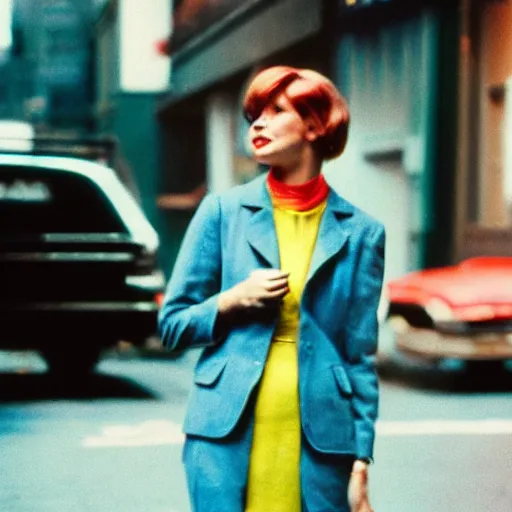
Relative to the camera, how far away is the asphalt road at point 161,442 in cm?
639

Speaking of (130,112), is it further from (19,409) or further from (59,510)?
(59,510)

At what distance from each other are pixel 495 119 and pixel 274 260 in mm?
13717

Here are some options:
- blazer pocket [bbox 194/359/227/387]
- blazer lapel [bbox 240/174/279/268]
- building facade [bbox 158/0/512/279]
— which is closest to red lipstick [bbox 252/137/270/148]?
blazer lapel [bbox 240/174/279/268]

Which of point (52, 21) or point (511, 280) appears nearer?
point (511, 280)

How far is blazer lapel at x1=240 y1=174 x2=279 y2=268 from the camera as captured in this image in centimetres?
283

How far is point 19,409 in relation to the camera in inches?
373

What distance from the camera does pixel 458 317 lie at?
10109mm

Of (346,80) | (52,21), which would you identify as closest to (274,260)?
(346,80)

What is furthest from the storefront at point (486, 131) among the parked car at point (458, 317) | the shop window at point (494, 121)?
the parked car at point (458, 317)

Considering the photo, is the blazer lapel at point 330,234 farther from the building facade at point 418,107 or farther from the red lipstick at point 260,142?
the building facade at point 418,107

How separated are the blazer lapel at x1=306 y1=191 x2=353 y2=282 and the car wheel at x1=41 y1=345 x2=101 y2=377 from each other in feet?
26.7

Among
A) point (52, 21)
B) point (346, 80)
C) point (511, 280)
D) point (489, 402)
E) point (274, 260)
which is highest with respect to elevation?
point (52, 21)

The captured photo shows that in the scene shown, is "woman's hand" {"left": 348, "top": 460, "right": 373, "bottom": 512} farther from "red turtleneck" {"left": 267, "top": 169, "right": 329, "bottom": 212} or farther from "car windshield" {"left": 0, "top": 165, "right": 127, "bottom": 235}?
"car windshield" {"left": 0, "top": 165, "right": 127, "bottom": 235}

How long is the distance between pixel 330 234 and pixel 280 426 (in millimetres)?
431
